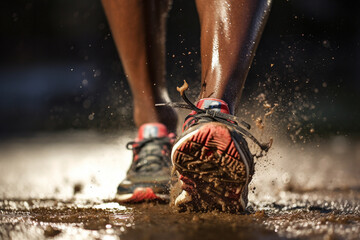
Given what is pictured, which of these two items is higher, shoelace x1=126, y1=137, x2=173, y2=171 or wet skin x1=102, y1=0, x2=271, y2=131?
wet skin x1=102, y1=0, x2=271, y2=131

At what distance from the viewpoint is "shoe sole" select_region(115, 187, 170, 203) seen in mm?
1374

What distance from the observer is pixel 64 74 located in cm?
1148

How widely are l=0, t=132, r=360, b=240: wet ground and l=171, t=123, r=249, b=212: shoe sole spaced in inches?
1.4

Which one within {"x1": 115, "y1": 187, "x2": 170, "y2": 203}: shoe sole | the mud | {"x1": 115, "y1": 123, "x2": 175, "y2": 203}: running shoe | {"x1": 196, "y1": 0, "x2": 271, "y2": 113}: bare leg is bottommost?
the mud

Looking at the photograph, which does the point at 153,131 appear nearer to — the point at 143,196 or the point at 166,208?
the point at 143,196

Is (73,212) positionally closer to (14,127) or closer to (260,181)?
(260,181)

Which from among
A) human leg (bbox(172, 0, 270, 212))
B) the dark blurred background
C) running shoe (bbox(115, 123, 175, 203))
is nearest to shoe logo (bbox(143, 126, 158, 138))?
running shoe (bbox(115, 123, 175, 203))

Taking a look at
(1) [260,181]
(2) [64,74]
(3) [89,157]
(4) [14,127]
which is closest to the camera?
(1) [260,181]

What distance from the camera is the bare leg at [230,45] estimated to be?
1194 millimetres

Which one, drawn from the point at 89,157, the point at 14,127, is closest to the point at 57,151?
the point at 89,157

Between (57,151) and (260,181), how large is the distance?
91.1 inches

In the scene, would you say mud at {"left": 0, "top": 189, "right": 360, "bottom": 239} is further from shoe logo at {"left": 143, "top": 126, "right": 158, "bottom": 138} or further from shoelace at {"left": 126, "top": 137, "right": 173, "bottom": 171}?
shoe logo at {"left": 143, "top": 126, "right": 158, "bottom": 138}

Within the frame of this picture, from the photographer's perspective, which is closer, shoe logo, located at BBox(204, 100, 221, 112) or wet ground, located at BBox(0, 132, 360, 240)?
wet ground, located at BBox(0, 132, 360, 240)

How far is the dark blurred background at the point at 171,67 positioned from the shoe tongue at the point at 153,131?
18cm
